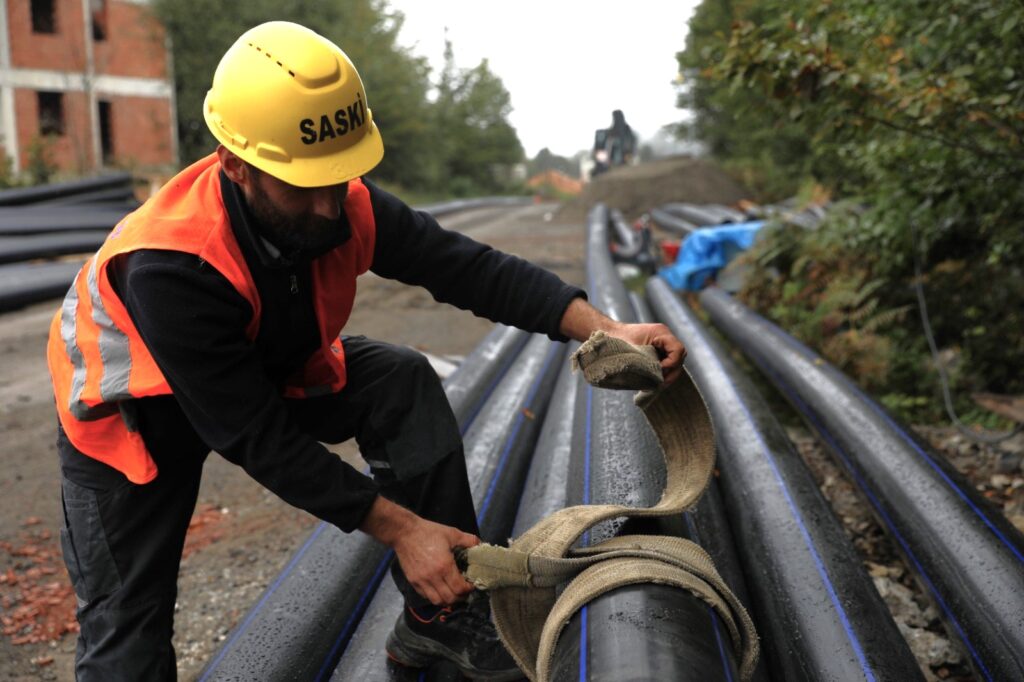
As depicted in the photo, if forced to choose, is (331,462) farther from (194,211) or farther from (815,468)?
(815,468)

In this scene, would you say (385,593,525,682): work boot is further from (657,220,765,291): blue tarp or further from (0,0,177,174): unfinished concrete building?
(0,0,177,174): unfinished concrete building

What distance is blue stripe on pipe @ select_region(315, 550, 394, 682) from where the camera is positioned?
2082 millimetres

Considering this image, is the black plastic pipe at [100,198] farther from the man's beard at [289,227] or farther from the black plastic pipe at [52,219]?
the man's beard at [289,227]

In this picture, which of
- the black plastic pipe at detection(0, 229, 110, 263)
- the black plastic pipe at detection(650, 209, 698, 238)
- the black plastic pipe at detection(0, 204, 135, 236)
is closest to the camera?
the black plastic pipe at detection(0, 229, 110, 263)

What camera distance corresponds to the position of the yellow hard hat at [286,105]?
1.78 m

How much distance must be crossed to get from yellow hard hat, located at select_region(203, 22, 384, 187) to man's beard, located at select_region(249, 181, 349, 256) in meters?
0.09

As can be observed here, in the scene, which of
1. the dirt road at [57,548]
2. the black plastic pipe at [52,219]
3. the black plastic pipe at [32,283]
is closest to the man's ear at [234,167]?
the dirt road at [57,548]

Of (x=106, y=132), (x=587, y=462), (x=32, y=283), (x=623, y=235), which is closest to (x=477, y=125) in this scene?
(x=106, y=132)

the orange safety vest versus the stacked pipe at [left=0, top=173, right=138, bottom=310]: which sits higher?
the orange safety vest

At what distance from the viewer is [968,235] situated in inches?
217

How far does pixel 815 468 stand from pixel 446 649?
253 cm

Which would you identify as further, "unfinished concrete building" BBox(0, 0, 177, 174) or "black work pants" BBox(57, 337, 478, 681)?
"unfinished concrete building" BBox(0, 0, 177, 174)

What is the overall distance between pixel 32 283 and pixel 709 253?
6.38 meters

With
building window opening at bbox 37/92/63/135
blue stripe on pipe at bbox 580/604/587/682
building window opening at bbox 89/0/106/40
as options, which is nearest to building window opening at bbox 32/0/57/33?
building window opening at bbox 89/0/106/40
